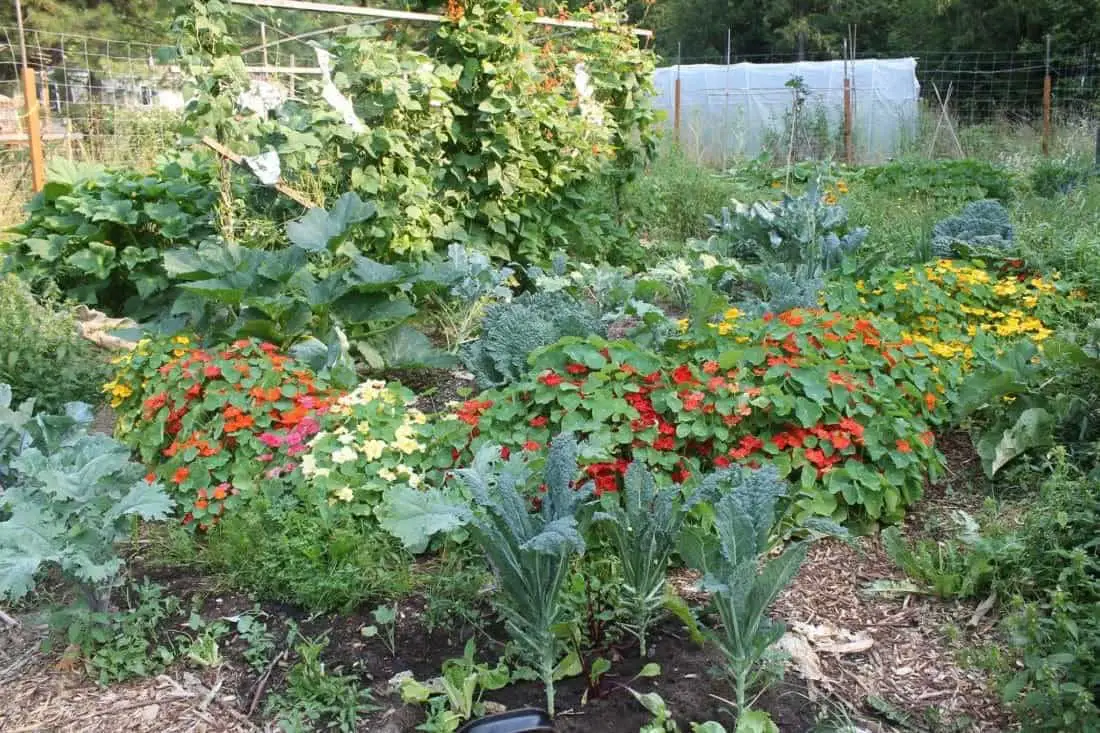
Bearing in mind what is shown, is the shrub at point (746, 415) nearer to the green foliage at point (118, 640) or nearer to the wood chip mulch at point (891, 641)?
the wood chip mulch at point (891, 641)

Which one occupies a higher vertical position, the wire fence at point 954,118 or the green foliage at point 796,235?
the wire fence at point 954,118

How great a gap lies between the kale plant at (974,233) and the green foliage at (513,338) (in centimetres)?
273

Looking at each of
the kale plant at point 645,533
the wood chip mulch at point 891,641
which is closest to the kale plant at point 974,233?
the wood chip mulch at point 891,641

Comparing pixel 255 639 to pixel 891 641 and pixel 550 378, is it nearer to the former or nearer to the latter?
pixel 550 378

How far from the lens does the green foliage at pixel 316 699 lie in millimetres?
2377

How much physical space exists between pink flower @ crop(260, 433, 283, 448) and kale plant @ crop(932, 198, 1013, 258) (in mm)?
4206

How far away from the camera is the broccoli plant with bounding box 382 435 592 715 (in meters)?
2.37

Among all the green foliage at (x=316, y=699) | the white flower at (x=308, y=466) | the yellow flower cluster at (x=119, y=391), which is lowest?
the green foliage at (x=316, y=699)

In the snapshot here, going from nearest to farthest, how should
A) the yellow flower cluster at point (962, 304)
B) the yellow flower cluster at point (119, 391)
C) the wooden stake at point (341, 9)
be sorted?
the yellow flower cluster at point (119, 391) → the yellow flower cluster at point (962, 304) → the wooden stake at point (341, 9)

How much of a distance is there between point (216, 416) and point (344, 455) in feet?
2.12

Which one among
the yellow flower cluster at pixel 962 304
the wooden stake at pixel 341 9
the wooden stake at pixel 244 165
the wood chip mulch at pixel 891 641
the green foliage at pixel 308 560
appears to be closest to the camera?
the wood chip mulch at pixel 891 641

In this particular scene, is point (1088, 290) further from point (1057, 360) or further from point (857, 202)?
point (857, 202)

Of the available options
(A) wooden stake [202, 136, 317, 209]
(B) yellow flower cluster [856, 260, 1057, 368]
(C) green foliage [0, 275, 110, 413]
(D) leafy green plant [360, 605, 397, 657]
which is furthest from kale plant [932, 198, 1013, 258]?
(C) green foliage [0, 275, 110, 413]

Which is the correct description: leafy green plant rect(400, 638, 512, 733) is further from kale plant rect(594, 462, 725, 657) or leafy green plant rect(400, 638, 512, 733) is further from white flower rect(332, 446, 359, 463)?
white flower rect(332, 446, 359, 463)
